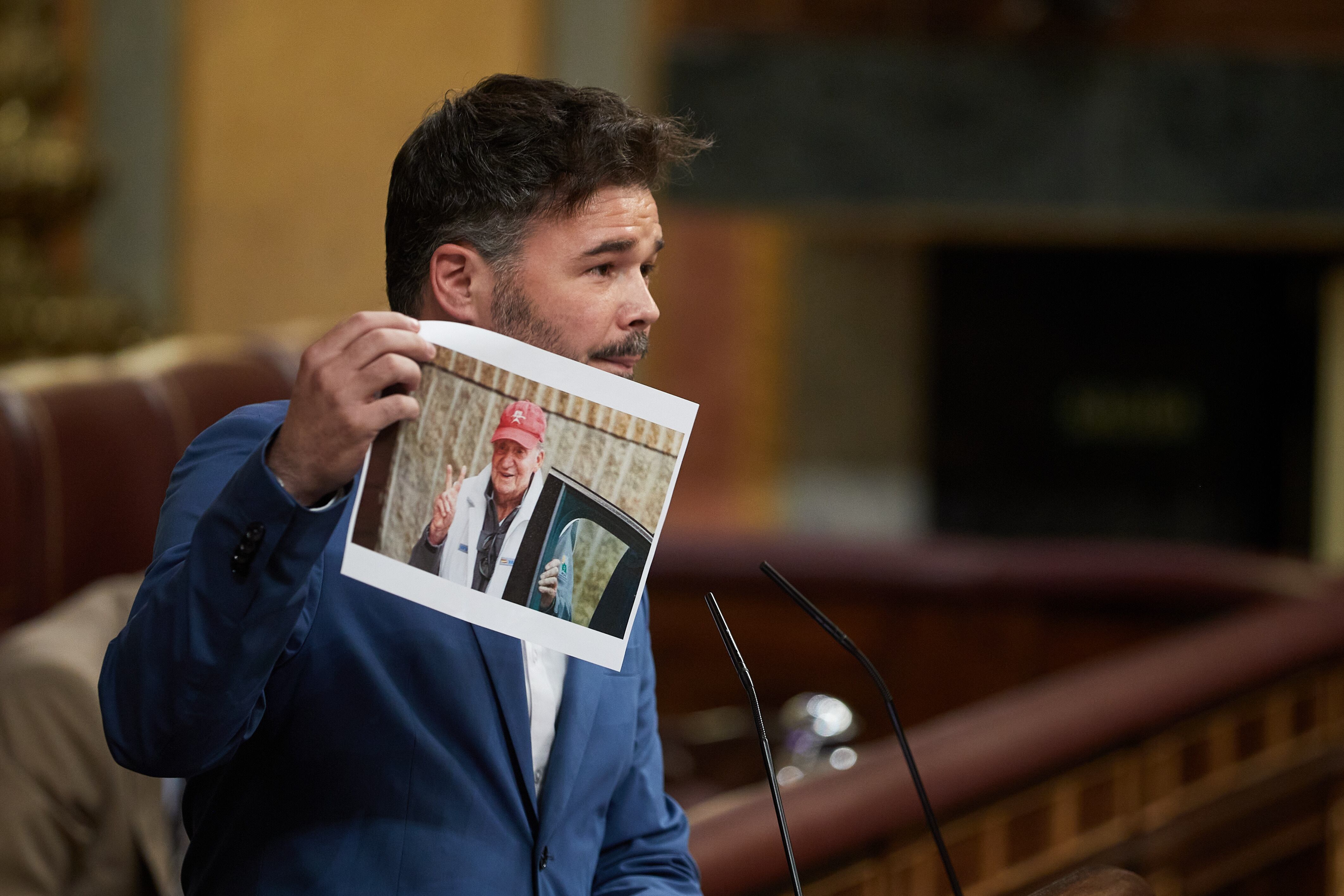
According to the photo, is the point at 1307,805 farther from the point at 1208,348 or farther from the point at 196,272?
the point at 196,272

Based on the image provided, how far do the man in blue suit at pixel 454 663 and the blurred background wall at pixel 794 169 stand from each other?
342 centimetres

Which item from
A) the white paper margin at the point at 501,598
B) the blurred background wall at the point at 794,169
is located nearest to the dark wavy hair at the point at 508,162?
the white paper margin at the point at 501,598

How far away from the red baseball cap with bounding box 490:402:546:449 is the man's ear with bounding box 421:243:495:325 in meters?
0.14

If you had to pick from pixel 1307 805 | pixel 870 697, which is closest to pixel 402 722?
pixel 1307 805

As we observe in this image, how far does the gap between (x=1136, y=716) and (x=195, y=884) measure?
1628 mm

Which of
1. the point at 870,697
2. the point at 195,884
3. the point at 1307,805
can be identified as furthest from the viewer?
the point at 870,697

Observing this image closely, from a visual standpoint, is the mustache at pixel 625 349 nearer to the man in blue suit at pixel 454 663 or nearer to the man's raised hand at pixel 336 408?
the man in blue suit at pixel 454 663

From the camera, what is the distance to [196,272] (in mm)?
4902

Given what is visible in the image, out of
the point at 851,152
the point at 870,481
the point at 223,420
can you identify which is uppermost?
the point at 851,152

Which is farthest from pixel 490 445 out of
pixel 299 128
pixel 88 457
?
pixel 299 128

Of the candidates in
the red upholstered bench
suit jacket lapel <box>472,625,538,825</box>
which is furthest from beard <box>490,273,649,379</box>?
the red upholstered bench

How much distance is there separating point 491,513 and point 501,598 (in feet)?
0.19

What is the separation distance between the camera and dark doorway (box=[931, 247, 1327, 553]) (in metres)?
5.45

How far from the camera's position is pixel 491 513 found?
3.09ft
